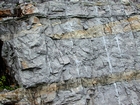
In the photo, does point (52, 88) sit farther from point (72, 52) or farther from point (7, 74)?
point (7, 74)

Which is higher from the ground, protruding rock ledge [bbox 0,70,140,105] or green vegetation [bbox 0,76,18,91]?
green vegetation [bbox 0,76,18,91]

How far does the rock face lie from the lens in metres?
6.56

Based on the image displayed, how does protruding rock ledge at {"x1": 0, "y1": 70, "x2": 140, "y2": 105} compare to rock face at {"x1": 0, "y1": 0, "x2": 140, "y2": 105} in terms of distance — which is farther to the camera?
rock face at {"x1": 0, "y1": 0, "x2": 140, "y2": 105}

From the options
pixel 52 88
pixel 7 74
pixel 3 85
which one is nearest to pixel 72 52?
pixel 52 88

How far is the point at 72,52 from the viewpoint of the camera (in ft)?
23.5

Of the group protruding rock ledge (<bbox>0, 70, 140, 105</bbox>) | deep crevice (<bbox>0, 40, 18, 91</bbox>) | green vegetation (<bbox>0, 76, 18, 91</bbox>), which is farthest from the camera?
deep crevice (<bbox>0, 40, 18, 91</bbox>)

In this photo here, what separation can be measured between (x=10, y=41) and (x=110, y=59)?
3253 millimetres

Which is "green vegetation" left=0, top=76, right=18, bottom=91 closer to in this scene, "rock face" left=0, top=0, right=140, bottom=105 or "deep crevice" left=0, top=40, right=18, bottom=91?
"deep crevice" left=0, top=40, right=18, bottom=91

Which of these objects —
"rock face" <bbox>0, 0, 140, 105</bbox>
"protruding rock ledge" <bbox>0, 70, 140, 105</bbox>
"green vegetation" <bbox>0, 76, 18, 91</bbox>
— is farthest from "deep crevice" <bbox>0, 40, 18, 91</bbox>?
"protruding rock ledge" <bbox>0, 70, 140, 105</bbox>

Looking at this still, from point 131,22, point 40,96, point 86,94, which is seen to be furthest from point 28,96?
point 131,22

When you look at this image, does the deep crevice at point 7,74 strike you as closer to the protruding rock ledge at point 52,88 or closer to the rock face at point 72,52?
the rock face at point 72,52

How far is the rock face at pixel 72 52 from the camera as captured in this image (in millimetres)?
6559

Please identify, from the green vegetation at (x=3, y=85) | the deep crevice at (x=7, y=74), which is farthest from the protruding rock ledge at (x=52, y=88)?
the deep crevice at (x=7, y=74)

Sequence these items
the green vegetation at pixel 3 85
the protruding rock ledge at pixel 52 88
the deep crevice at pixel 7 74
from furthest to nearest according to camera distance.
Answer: the deep crevice at pixel 7 74 → the green vegetation at pixel 3 85 → the protruding rock ledge at pixel 52 88
